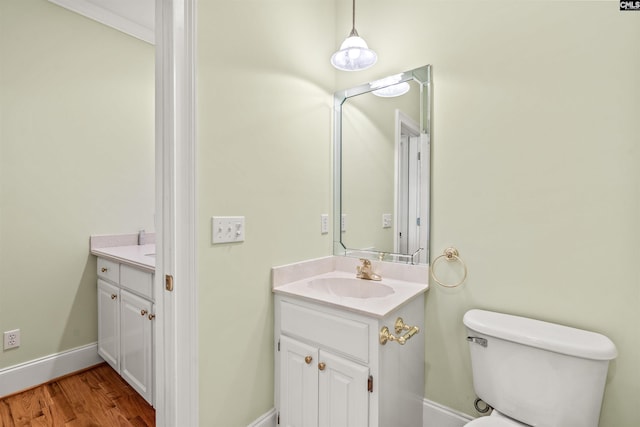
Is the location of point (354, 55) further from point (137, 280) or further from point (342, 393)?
point (137, 280)

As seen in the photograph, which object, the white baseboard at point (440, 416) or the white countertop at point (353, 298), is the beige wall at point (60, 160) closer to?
the white countertop at point (353, 298)

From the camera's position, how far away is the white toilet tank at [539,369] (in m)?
1.02

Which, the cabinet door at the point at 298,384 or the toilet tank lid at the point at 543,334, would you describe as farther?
the cabinet door at the point at 298,384

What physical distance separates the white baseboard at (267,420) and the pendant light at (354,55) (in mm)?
1798

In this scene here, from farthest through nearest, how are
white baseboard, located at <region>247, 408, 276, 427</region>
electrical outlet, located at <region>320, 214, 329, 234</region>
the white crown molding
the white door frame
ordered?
1. the white crown molding
2. electrical outlet, located at <region>320, 214, 329, 234</region>
3. white baseboard, located at <region>247, 408, 276, 427</region>
4. the white door frame

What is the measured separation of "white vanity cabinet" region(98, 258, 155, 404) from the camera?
1666 mm

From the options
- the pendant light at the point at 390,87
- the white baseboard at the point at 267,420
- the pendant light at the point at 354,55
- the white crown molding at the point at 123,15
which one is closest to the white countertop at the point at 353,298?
the white baseboard at the point at 267,420

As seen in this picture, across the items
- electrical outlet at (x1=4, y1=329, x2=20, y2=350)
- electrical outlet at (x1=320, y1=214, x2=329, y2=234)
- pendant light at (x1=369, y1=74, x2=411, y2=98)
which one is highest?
pendant light at (x1=369, y1=74, x2=411, y2=98)

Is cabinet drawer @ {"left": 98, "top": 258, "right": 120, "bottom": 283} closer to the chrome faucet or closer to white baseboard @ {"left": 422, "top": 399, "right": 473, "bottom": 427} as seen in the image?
the chrome faucet

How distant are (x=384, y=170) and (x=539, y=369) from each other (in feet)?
3.71

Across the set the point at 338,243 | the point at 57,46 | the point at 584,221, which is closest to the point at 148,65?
the point at 57,46

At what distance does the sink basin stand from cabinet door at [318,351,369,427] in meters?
0.41

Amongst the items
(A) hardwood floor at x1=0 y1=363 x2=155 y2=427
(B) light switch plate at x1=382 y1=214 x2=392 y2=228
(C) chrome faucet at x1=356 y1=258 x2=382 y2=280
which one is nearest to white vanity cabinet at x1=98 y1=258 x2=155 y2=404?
(A) hardwood floor at x1=0 y1=363 x2=155 y2=427

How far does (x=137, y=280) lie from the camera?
174 cm
